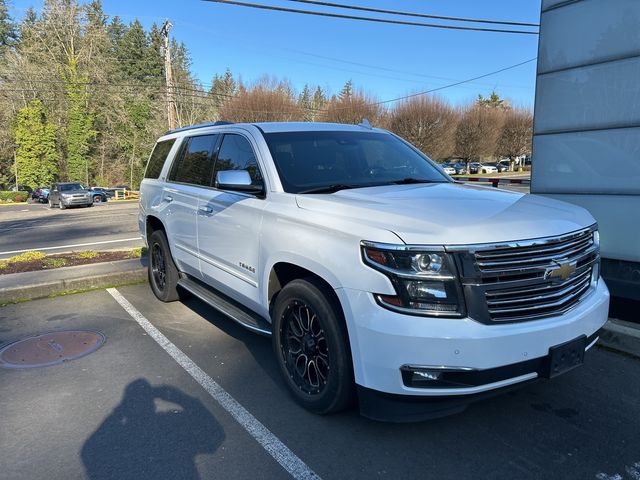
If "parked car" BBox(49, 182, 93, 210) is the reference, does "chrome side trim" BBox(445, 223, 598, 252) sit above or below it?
above

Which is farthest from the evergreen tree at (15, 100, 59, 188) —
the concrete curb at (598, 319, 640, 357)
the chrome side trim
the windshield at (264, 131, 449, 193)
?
the chrome side trim

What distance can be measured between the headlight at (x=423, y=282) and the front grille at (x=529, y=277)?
160 millimetres

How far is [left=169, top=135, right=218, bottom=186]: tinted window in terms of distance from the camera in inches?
190

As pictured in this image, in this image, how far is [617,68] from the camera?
563cm

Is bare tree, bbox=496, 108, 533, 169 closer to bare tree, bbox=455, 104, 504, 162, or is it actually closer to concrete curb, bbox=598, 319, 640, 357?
bare tree, bbox=455, 104, 504, 162

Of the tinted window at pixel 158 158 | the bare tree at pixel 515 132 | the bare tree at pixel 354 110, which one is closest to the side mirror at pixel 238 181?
the tinted window at pixel 158 158

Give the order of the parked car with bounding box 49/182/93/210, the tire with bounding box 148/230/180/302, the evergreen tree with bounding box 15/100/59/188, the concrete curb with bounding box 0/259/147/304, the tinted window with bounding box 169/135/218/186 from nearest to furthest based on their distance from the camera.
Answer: the tinted window with bounding box 169/135/218/186 → the tire with bounding box 148/230/180/302 → the concrete curb with bounding box 0/259/147/304 → the parked car with bounding box 49/182/93/210 → the evergreen tree with bounding box 15/100/59/188

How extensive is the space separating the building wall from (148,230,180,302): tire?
16.2 feet

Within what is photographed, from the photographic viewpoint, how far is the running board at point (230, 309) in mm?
3803

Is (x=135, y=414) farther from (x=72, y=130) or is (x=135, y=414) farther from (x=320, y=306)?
(x=72, y=130)

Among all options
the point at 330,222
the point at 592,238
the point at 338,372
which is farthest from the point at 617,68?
the point at 338,372

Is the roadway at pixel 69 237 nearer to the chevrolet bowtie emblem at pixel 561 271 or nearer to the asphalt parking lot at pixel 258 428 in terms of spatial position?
the asphalt parking lot at pixel 258 428

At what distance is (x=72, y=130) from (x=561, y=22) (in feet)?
170

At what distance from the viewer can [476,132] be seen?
54938 mm
